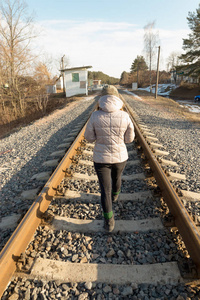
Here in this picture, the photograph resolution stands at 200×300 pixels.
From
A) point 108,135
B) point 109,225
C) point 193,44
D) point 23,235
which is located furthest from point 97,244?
point 193,44

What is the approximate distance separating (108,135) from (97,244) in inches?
52.2

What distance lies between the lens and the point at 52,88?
43.5m

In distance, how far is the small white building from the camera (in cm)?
2599

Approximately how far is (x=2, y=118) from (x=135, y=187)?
19919mm

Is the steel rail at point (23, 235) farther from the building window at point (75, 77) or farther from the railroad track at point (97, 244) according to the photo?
the building window at point (75, 77)

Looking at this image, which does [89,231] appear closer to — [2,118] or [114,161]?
[114,161]

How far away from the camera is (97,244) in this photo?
2.34m

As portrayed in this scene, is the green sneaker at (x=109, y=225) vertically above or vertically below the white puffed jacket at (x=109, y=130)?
below

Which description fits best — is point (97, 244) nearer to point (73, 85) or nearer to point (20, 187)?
point (20, 187)

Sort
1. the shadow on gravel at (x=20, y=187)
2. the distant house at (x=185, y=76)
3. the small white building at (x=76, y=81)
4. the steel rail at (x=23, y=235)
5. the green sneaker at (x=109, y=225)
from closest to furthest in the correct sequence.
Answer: the steel rail at (x=23, y=235) < the green sneaker at (x=109, y=225) < the shadow on gravel at (x=20, y=187) < the small white building at (x=76, y=81) < the distant house at (x=185, y=76)

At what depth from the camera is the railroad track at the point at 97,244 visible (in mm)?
1857

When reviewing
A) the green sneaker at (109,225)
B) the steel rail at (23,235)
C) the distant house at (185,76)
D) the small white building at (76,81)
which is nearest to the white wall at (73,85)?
the small white building at (76,81)

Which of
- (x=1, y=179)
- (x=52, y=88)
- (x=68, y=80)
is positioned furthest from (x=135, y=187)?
(x=52, y=88)

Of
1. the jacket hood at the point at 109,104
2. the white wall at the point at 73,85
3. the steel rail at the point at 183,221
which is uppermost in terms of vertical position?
the white wall at the point at 73,85
